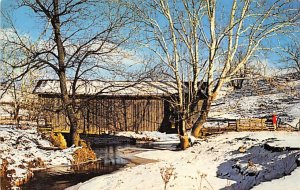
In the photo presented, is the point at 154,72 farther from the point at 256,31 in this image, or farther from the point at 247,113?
the point at 247,113

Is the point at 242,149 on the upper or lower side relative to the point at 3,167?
upper

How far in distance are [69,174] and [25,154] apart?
326 centimetres

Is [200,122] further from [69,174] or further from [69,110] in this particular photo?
[69,174]

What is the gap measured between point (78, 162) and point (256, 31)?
11.8 meters

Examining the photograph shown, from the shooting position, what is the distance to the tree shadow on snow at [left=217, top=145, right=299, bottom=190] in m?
10.7

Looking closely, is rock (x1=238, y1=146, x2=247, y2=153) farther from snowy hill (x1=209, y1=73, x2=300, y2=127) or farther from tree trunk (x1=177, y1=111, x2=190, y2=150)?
snowy hill (x1=209, y1=73, x2=300, y2=127)

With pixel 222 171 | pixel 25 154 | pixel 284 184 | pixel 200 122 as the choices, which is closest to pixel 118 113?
pixel 200 122

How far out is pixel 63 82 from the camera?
20.5 m

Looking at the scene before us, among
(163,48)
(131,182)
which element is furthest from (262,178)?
(163,48)

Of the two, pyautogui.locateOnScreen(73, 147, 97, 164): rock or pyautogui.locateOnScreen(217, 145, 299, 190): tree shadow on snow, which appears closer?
pyautogui.locateOnScreen(217, 145, 299, 190): tree shadow on snow

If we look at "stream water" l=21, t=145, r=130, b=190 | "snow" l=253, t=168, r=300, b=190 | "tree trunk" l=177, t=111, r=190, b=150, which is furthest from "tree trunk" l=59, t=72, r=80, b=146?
"snow" l=253, t=168, r=300, b=190

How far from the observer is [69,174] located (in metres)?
16.0

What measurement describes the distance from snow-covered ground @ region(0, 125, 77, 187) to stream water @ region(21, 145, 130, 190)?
67 cm

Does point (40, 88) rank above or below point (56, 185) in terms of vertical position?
above
